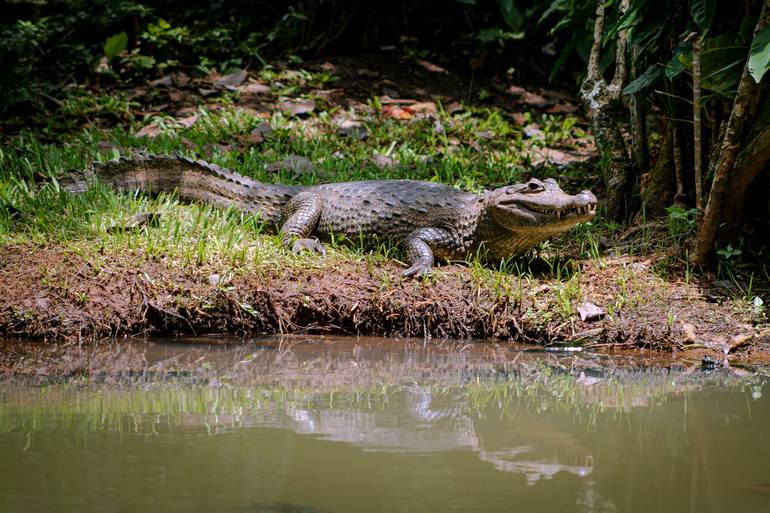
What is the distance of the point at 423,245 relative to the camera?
622 centimetres

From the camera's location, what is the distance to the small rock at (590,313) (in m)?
5.50

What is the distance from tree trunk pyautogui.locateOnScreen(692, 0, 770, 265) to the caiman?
750mm

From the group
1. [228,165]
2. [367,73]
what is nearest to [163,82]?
[367,73]

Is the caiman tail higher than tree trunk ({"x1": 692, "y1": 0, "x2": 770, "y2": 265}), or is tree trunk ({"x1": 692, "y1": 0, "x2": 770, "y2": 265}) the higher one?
→ tree trunk ({"x1": 692, "y1": 0, "x2": 770, "y2": 265})

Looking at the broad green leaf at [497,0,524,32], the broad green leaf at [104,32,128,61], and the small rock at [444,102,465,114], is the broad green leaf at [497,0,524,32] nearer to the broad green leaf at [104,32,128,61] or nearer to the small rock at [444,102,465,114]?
the small rock at [444,102,465,114]

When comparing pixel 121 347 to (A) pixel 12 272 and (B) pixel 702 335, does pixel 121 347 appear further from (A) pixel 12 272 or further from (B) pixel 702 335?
(B) pixel 702 335

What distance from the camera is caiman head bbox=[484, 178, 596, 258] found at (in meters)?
5.90

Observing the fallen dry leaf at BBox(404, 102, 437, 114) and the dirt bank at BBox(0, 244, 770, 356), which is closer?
the dirt bank at BBox(0, 244, 770, 356)

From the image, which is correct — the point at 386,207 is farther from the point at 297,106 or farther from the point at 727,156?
the point at 297,106

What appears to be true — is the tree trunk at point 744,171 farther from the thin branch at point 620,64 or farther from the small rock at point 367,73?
the small rock at point 367,73

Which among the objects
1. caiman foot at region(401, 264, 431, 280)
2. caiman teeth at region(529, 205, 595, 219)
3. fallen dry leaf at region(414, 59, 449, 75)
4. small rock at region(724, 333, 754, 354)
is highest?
fallen dry leaf at region(414, 59, 449, 75)

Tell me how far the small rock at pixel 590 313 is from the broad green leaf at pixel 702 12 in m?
1.89

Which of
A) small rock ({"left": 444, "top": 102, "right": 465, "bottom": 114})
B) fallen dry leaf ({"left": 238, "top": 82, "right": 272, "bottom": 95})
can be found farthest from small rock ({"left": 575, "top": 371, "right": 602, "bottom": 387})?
fallen dry leaf ({"left": 238, "top": 82, "right": 272, "bottom": 95})

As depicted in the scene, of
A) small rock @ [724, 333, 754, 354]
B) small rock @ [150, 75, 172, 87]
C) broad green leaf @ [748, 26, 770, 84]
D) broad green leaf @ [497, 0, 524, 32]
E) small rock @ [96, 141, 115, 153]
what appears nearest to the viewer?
broad green leaf @ [748, 26, 770, 84]
